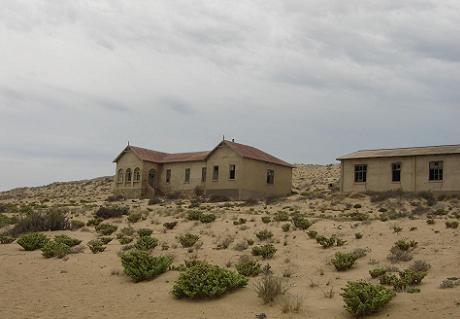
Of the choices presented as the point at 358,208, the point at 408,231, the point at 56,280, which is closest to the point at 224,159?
the point at 358,208

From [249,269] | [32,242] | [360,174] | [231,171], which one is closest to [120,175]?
[231,171]

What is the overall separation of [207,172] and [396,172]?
15.4m

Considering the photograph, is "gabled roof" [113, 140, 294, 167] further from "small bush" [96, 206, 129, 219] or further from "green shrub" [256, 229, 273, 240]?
"green shrub" [256, 229, 273, 240]

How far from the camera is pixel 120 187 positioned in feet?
168

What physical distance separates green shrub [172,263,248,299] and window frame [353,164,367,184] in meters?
26.7

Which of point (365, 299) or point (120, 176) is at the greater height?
point (120, 176)

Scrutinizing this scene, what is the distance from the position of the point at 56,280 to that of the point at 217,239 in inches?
282

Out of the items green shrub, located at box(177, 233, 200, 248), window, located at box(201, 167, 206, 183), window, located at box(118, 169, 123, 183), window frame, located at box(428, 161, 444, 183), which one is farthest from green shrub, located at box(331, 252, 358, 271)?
window, located at box(118, 169, 123, 183)

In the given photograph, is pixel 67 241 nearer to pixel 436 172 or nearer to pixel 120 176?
pixel 436 172

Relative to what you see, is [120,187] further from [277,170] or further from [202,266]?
[202,266]

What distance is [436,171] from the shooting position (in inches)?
1435

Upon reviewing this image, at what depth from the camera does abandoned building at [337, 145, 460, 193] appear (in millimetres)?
35844

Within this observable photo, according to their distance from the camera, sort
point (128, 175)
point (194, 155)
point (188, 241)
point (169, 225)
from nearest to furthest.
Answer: point (188, 241) < point (169, 225) < point (194, 155) < point (128, 175)

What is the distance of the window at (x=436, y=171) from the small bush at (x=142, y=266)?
80.4 ft
